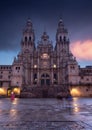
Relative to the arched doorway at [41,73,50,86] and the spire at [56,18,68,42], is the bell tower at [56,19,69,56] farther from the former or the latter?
the arched doorway at [41,73,50,86]

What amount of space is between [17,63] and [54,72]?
697 inches

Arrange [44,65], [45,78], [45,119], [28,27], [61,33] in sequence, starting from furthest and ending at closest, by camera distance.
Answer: [28,27] < [61,33] < [44,65] < [45,78] < [45,119]

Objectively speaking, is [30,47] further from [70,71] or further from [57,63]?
[70,71]

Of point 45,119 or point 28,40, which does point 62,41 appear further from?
point 45,119

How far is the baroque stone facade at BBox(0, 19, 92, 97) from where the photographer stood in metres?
92.2

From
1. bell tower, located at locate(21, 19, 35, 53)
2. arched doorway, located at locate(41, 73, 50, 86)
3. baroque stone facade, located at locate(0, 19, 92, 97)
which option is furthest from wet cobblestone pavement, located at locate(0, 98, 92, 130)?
bell tower, located at locate(21, 19, 35, 53)

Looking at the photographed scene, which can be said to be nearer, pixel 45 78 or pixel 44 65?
pixel 45 78

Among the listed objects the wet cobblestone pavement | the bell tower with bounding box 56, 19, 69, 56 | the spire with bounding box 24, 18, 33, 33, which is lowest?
the wet cobblestone pavement

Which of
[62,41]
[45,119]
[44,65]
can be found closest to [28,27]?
[62,41]

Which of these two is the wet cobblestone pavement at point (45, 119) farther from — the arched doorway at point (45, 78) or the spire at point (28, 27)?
the spire at point (28, 27)

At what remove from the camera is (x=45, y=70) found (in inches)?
3932

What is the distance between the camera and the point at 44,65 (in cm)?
10088

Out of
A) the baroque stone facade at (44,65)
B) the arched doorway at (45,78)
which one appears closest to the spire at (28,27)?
the baroque stone facade at (44,65)

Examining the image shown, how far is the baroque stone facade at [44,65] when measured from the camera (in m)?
92.2
